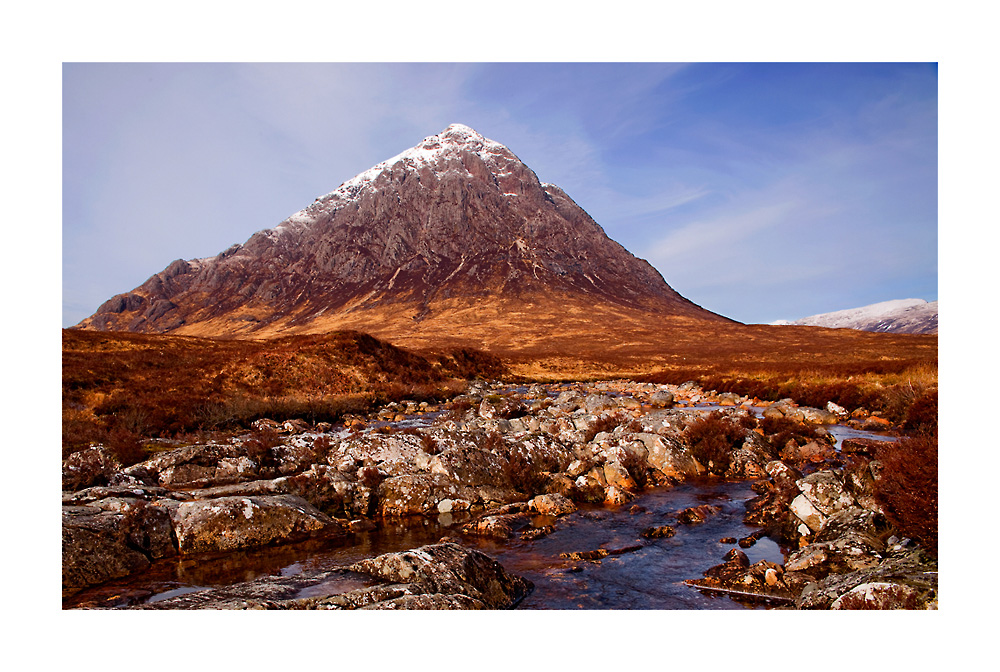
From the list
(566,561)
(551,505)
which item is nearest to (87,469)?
(551,505)

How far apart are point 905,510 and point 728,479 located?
25.5 ft

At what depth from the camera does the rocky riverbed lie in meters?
7.01

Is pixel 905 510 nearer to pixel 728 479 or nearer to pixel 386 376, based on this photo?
pixel 728 479

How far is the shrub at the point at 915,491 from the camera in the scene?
23.0 feet

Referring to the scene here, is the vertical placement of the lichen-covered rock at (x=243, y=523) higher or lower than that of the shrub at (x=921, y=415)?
lower

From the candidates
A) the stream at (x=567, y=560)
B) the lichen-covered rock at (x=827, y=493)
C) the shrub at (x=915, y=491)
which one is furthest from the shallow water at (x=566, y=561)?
the shrub at (x=915, y=491)

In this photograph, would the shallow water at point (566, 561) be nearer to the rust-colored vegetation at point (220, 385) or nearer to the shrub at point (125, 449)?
the shrub at point (125, 449)

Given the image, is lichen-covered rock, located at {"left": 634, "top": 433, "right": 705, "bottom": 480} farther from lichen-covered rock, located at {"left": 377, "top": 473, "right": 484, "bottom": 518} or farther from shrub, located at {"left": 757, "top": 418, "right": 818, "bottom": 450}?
lichen-covered rock, located at {"left": 377, "top": 473, "right": 484, "bottom": 518}

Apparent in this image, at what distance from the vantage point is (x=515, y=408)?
28.6m

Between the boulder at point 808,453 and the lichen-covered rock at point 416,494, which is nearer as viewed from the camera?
the lichen-covered rock at point 416,494

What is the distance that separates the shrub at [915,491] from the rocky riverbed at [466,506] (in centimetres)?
34

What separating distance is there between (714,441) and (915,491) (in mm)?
9138

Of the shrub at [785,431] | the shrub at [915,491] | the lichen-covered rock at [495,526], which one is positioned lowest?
the lichen-covered rock at [495,526]
